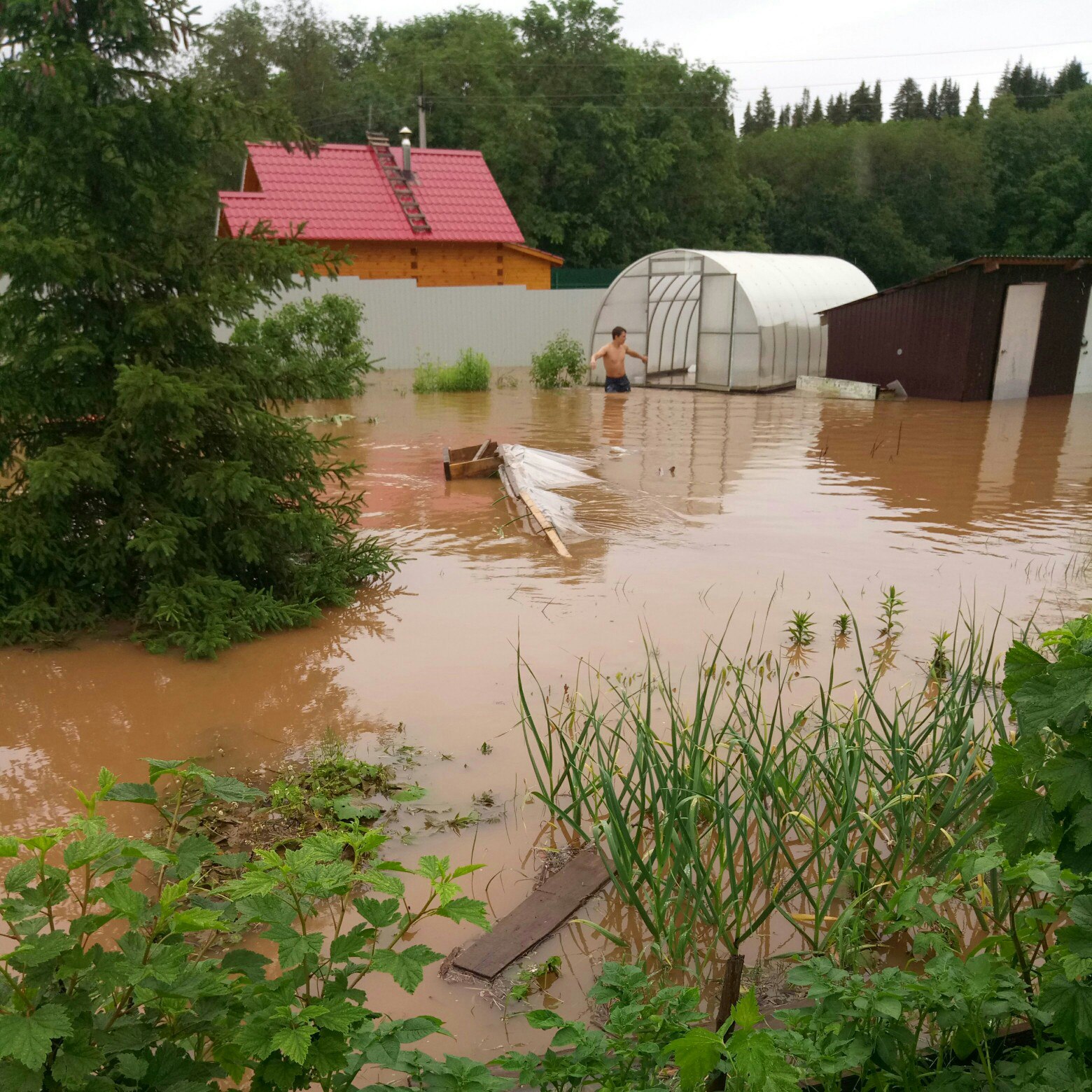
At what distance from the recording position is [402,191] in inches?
1090

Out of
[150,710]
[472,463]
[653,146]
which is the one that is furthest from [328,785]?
[653,146]

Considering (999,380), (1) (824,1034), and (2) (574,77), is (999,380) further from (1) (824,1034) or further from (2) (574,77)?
(2) (574,77)

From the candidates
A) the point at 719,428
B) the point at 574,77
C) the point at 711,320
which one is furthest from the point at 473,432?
the point at 574,77

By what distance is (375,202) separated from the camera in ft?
89.2

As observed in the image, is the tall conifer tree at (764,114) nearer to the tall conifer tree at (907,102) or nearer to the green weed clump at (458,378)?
the tall conifer tree at (907,102)

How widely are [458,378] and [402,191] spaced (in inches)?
354

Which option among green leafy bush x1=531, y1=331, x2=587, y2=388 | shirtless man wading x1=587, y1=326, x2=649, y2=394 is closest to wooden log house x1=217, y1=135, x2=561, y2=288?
green leafy bush x1=531, y1=331, x2=587, y2=388

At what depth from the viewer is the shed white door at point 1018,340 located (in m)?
20.0

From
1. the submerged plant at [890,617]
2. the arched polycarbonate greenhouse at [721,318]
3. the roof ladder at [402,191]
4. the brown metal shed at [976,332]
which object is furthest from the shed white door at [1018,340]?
the submerged plant at [890,617]

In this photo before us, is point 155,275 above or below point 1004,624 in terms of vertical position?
above

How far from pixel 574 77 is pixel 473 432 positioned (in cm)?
2920

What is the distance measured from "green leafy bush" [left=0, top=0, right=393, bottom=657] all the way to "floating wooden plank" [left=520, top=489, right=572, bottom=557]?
227 cm

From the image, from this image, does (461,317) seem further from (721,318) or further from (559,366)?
(721,318)

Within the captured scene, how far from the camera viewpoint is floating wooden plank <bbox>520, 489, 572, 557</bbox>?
877cm
